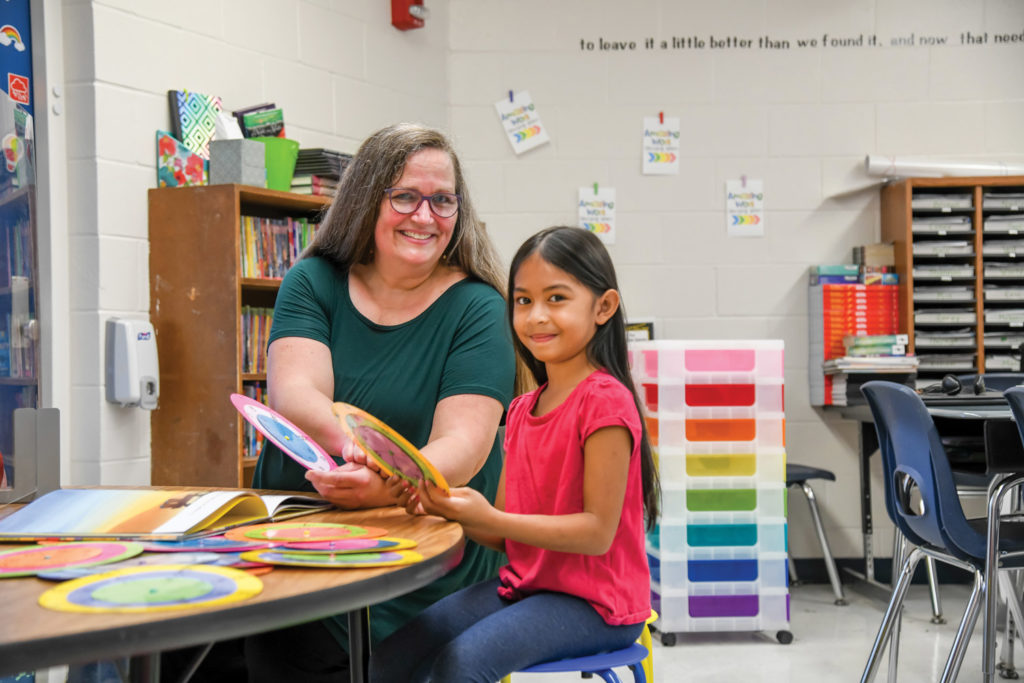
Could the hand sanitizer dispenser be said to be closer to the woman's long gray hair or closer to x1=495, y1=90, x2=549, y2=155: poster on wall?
the woman's long gray hair

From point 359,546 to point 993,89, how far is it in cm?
450

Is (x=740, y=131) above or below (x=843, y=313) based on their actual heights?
above

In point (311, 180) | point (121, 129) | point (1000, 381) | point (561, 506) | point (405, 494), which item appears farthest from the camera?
point (1000, 381)

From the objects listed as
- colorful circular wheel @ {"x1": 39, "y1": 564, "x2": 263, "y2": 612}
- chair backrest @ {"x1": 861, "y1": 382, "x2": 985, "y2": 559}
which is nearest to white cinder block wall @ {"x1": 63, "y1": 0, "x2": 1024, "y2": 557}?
chair backrest @ {"x1": 861, "y1": 382, "x2": 985, "y2": 559}

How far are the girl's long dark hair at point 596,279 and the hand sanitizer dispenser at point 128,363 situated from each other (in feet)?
5.66

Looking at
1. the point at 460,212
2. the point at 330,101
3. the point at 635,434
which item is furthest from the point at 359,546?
the point at 330,101

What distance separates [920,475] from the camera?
2.55m

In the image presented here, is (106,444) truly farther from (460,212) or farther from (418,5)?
(418,5)

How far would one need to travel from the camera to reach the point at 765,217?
15.2 ft

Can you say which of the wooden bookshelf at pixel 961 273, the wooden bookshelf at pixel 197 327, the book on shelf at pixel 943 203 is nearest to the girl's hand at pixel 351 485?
the wooden bookshelf at pixel 197 327

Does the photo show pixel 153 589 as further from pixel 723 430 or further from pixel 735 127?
pixel 735 127

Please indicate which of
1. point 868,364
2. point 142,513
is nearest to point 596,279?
point 142,513

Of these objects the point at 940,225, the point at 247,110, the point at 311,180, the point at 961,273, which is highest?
the point at 247,110

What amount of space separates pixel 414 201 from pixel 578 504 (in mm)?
609
